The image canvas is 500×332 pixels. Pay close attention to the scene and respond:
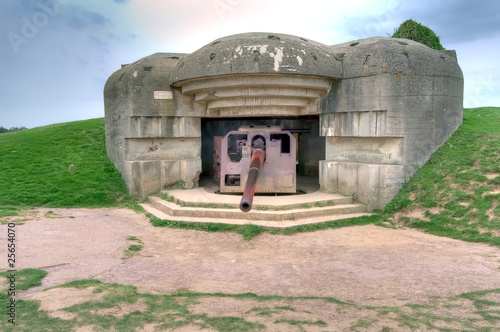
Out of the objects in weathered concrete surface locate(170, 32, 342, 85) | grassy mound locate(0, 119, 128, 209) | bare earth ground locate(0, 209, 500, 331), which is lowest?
bare earth ground locate(0, 209, 500, 331)

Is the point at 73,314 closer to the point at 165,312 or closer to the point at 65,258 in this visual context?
the point at 165,312

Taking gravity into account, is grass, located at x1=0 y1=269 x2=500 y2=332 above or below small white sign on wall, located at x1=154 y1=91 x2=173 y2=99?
below

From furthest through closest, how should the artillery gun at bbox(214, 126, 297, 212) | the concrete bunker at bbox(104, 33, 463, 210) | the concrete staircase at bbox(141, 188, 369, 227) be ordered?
1. the artillery gun at bbox(214, 126, 297, 212)
2. the concrete bunker at bbox(104, 33, 463, 210)
3. the concrete staircase at bbox(141, 188, 369, 227)

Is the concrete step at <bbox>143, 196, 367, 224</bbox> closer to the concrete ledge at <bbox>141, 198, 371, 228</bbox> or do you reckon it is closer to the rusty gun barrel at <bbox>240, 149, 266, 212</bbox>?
the concrete ledge at <bbox>141, 198, 371, 228</bbox>

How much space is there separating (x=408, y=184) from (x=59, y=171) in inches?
330

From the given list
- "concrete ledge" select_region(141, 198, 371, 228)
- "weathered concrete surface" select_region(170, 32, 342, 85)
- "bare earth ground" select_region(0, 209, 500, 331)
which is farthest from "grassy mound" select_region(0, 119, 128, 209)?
"weathered concrete surface" select_region(170, 32, 342, 85)

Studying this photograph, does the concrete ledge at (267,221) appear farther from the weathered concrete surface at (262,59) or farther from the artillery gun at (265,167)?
the weathered concrete surface at (262,59)

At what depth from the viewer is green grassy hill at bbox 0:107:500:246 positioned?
714cm

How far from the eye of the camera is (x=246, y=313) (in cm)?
340

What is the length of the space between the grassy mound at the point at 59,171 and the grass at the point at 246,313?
568cm

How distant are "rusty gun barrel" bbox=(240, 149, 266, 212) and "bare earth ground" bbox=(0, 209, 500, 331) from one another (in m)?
0.71

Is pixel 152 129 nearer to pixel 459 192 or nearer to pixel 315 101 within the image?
pixel 315 101

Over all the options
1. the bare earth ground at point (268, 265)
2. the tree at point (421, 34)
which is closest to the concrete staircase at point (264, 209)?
the bare earth ground at point (268, 265)

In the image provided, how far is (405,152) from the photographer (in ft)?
27.1
